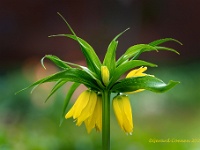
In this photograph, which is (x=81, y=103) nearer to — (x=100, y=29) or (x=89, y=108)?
(x=89, y=108)

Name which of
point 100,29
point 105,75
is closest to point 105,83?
point 105,75

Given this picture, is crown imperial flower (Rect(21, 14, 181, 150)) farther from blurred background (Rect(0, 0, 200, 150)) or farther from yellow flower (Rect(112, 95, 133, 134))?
blurred background (Rect(0, 0, 200, 150))

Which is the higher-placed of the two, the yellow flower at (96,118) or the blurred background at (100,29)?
the blurred background at (100,29)

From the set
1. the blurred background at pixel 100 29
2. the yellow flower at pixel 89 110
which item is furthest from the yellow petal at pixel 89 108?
the blurred background at pixel 100 29

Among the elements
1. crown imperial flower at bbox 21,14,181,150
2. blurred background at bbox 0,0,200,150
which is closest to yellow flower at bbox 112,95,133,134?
crown imperial flower at bbox 21,14,181,150

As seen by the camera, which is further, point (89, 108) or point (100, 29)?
point (100, 29)

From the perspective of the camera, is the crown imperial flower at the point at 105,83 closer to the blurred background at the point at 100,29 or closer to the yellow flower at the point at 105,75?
the yellow flower at the point at 105,75

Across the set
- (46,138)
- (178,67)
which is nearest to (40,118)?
(46,138)

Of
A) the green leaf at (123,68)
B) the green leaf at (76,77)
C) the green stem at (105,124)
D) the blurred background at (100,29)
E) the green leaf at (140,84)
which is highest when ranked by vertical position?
the blurred background at (100,29)
